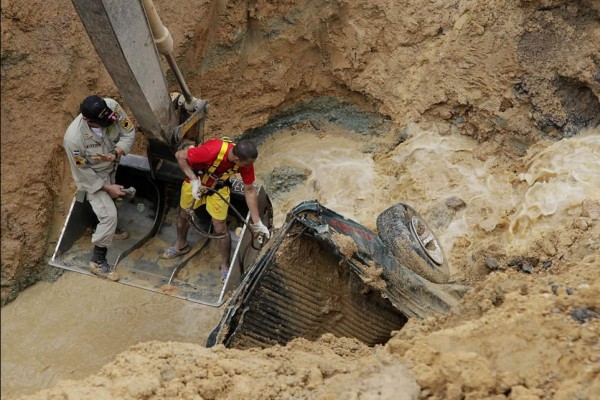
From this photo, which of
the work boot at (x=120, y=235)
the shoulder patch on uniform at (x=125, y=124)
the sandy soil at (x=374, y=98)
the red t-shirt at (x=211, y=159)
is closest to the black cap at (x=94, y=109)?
the shoulder patch on uniform at (x=125, y=124)

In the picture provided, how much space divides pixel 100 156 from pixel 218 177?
37.1 inches

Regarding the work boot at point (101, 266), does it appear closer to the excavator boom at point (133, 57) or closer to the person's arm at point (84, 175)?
the person's arm at point (84, 175)

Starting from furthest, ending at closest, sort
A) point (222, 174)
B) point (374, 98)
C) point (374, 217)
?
point (374, 98) < point (374, 217) < point (222, 174)

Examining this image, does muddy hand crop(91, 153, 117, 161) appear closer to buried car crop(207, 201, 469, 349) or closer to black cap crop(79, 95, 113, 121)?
black cap crop(79, 95, 113, 121)

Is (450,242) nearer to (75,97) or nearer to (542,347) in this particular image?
(542,347)

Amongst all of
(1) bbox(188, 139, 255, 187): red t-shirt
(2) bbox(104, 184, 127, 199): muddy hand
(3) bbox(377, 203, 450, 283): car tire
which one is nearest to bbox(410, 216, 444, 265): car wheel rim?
(3) bbox(377, 203, 450, 283): car tire

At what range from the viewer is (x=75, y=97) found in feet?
22.4

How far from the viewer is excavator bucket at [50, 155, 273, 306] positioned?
526 cm

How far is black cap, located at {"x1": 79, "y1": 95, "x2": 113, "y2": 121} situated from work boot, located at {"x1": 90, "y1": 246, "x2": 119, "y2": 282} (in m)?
1.10

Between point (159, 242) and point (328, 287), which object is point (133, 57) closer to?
point (159, 242)

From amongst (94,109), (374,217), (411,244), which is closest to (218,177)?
(94,109)

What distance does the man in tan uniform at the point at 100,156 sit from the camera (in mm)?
4930

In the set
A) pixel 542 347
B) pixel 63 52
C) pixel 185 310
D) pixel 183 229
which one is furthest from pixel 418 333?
pixel 63 52

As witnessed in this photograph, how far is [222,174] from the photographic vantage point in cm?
513
